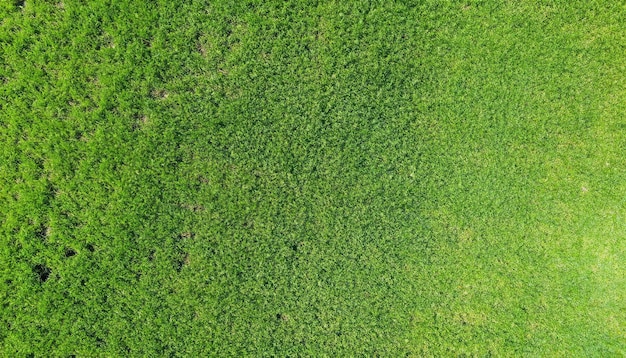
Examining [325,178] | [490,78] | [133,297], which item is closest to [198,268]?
[133,297]

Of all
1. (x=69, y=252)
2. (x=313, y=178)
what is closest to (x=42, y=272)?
(x=69, y=252)

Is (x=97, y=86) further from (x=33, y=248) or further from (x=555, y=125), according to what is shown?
(x=555, y=125)

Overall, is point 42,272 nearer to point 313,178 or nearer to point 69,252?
point 69,252

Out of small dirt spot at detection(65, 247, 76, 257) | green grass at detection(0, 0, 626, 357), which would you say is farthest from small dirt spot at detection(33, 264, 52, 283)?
small dirt spot at detection(65, 247, 76, 257)

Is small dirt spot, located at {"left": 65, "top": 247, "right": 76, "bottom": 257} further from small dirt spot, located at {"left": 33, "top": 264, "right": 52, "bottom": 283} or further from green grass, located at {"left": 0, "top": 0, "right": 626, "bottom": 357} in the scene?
small dirt spot, located at {"left": 33, "top": 264, "right": 52, "bottom": 283}

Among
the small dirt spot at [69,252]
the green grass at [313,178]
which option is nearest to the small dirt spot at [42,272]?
the green grass at [313,178]

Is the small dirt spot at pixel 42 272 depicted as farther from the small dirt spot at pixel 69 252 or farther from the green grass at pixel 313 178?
the small dirt spot at pixel 69 252
